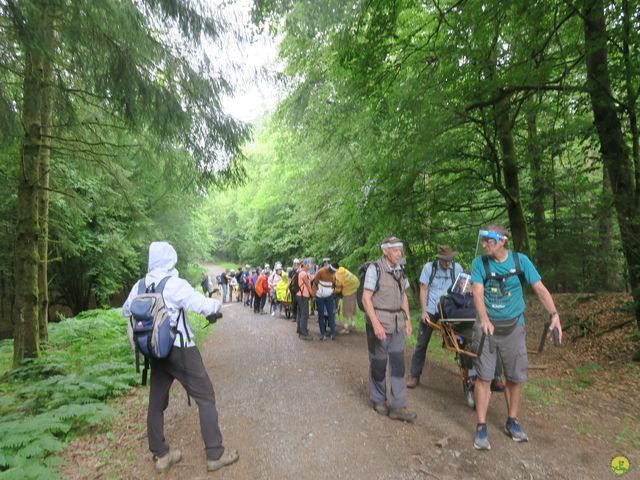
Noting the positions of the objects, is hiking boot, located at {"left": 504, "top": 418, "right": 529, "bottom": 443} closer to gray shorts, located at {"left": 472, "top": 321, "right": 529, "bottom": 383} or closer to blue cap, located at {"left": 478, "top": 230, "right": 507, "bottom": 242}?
gray shorts, located at {"left": 472, "top": 321, "right": 529, "bottom": 383}

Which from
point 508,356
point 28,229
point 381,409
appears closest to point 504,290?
point 508,356

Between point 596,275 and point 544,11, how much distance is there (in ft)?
25.9

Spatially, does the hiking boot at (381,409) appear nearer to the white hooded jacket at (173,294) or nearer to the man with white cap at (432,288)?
the man with white cap at (432,288)

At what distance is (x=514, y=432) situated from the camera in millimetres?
3482

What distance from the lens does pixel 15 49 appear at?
4113mm

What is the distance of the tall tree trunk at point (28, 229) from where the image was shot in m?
5.38

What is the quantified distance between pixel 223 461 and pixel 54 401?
2615 millimetres

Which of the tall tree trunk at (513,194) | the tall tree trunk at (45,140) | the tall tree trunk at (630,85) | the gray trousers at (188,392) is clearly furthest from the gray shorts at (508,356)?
the tall tree trunk at (513,194)

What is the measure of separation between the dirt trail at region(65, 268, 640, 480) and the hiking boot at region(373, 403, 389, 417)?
0.24 feet

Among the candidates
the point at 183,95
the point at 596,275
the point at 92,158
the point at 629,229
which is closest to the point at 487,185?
the point at 629,229

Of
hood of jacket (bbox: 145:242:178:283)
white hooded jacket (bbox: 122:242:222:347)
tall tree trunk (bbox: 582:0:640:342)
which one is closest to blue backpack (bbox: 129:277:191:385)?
white hooded jacket (bbox: 122:242:222:347)

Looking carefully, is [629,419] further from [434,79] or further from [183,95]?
[183,95]

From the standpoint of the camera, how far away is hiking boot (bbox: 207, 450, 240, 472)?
3.05 metres

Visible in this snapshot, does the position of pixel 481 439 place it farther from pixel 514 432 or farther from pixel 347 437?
pixel 347 437
